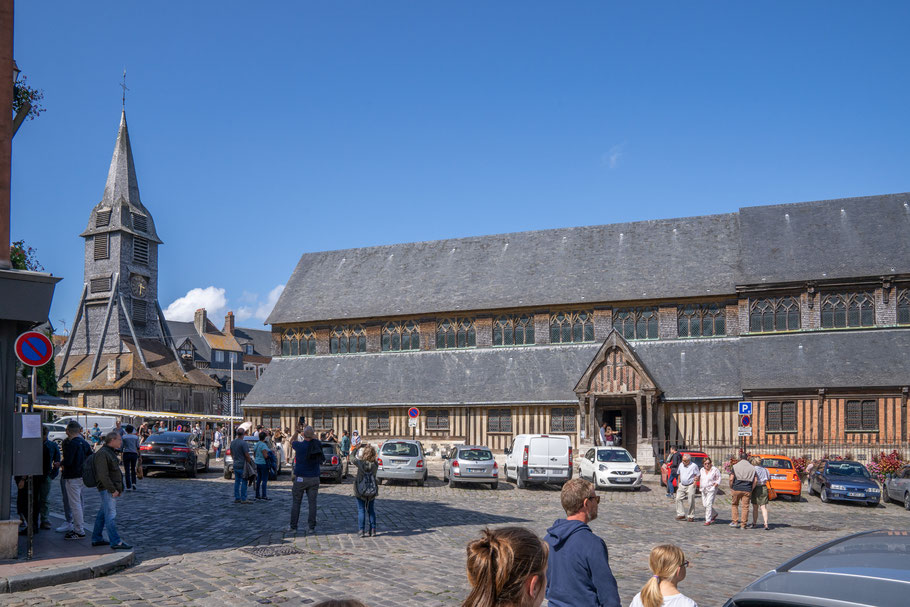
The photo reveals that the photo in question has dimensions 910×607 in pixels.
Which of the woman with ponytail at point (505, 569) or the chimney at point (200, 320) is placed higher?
the chimney at point (200, 320)

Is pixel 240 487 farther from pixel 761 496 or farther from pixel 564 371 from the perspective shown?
pixel 564 371

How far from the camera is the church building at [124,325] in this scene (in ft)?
213

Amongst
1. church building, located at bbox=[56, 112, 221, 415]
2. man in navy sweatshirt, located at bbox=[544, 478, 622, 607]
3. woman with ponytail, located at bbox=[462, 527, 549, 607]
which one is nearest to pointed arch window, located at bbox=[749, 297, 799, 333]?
man in navy sweatshirt, located at bbox=[544, 478, 622, 607]

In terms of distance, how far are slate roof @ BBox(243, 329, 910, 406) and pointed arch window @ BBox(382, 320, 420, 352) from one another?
1.75 feet

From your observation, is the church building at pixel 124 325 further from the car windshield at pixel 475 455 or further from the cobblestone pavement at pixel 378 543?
the car windshield at pixel 475 455

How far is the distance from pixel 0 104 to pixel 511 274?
32.0 meters

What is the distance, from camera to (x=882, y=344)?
33656 mm

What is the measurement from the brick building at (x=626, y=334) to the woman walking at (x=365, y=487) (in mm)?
21156

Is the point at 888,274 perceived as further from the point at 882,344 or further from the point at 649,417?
the point at 649,417

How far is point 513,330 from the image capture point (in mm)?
40531

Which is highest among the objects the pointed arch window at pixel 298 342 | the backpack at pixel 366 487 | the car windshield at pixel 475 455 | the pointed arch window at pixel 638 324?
the pointed arch window at pixel 638 324

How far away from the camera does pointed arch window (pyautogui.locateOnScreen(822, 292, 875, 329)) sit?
3478 centimetres

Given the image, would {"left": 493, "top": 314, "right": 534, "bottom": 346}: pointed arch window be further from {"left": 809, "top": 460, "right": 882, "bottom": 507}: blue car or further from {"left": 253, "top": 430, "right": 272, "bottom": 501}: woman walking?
{"left": 253, "top": 430, "right": 272, "bottom": 501}: woman walking

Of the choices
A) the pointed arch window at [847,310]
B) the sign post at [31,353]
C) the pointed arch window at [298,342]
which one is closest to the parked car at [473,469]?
the sign post at [31,353]
